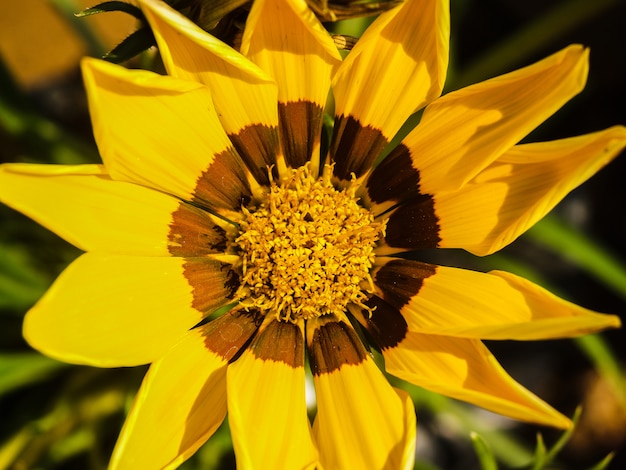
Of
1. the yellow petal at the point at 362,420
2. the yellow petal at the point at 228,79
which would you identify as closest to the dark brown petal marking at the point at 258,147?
the yellow petal at the point at 228,79

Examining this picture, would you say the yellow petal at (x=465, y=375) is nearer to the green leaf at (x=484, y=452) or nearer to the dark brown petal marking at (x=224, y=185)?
A: the green leaf at (x=484, y=452)

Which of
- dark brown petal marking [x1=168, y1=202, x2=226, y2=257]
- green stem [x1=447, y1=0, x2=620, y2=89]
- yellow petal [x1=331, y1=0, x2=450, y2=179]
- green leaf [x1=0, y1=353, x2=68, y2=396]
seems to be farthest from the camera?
green stem [x1=447, y1=0, x2=620, y2=89]

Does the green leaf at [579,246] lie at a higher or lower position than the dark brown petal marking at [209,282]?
higher

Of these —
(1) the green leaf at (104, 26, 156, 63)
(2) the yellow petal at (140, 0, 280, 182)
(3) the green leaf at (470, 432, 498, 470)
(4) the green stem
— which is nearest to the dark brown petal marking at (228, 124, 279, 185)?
(2) the yellow petal at (140, 0, 280, 182)

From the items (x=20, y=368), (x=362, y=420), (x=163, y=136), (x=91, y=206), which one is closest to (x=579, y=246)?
(x=362, y=420)

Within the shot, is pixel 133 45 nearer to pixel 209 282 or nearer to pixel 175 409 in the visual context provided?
pixel 209 282

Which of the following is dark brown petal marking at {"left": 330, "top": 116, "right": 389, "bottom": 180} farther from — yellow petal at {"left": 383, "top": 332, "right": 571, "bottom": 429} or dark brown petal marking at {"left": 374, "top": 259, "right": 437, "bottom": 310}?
yellow petal at {"left": 383, "top": 332, "right": 571, "bottom": 429}
